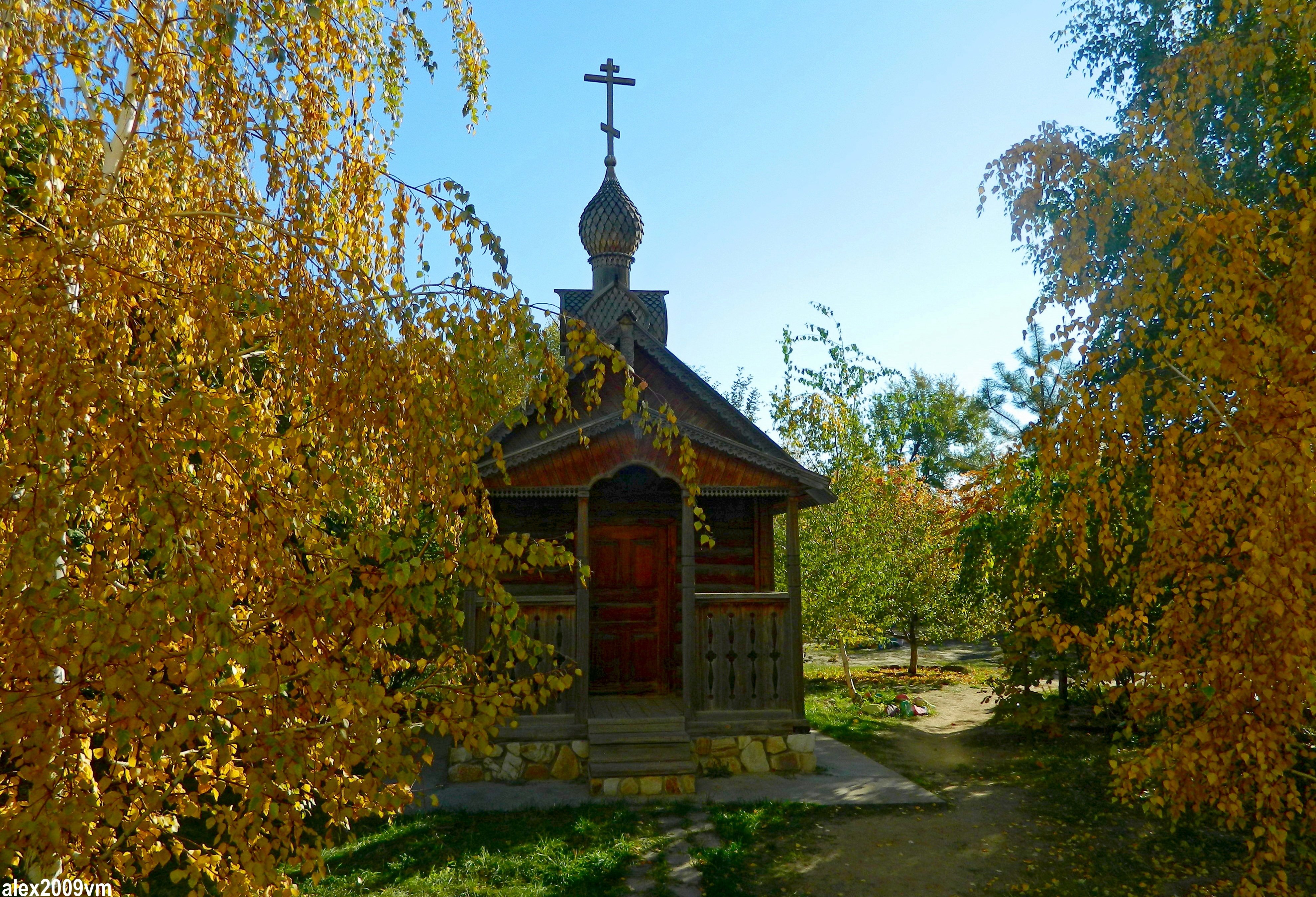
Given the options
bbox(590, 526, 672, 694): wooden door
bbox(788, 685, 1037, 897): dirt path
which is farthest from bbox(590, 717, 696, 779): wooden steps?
bbox(590, 526, 672, 694): wooden door

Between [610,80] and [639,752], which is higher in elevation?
[610,80]

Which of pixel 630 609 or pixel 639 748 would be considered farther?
pixel 630 609

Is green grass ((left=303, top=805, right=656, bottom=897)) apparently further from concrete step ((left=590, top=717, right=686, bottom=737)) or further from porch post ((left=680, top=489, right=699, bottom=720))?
porch post ((left=680, top=489, right=699, bottom=720))

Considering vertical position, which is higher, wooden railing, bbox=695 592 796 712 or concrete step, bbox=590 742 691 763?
wooden railing, bbox=695 592 796 712

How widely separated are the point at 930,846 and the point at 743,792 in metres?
2.22

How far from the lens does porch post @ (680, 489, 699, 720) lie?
401 inches

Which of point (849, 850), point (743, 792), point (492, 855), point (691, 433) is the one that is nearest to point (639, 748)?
point (743, 792)

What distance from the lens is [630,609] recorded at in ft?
40.3

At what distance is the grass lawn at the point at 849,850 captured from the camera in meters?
6.93

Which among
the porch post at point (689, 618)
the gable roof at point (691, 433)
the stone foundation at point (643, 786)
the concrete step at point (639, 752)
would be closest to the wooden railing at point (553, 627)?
the concrete step at point (639, 752)

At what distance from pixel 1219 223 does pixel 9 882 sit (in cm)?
543

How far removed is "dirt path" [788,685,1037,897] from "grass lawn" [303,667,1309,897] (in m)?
0.02

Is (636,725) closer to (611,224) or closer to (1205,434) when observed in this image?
(1205,434)

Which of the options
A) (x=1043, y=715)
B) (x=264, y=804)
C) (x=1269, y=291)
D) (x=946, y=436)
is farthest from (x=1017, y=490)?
(x=946, y=436)
